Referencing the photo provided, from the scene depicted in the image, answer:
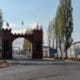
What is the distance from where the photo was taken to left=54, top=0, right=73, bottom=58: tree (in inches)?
2808

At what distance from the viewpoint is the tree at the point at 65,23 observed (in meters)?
71.3

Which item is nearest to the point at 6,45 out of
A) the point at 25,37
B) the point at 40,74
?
the point at 25,37

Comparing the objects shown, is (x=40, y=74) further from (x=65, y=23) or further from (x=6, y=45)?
(x=6, y=45)

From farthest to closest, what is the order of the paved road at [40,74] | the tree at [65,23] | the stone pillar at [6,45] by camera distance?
Result: the stone pillar at [6,45]
the tree at [65,23]
the paved road at [40,74]

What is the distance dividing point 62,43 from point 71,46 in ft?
12.2

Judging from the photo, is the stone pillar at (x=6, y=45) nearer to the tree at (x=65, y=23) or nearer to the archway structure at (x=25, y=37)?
the archway structure at (x=25, y=37)

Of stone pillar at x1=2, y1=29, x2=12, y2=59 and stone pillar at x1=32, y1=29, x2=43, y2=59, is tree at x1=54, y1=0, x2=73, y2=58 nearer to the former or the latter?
stone pillar at x1=32, y1=29, x2=43, y2=59

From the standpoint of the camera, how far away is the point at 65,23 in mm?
72125

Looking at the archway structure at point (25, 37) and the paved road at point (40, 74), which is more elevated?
the archway structure at point (25, 37)

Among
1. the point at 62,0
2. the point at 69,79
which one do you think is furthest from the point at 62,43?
the point at 69,79

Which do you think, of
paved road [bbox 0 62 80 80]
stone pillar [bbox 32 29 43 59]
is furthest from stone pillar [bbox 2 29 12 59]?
paved road [bbox 0 62 80 80]

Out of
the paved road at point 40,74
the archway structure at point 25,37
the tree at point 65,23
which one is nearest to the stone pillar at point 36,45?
the archway structure at point 25,37

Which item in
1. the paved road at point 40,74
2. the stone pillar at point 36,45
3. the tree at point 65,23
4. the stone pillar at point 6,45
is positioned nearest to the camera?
the paved road at point 40,74

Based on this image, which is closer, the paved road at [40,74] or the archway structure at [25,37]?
the paved road at [40,74]
